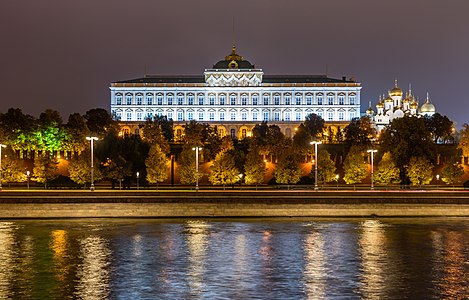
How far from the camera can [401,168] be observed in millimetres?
105875

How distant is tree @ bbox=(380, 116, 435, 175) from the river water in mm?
48507

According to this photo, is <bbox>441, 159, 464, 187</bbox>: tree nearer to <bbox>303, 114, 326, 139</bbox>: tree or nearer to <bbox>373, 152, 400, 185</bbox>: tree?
<bbox>373, 152, 400, 185</bbox>: tree

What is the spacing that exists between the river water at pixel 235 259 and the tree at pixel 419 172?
43.4m

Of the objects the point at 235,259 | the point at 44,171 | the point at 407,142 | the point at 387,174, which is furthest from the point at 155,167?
the point at 235,259

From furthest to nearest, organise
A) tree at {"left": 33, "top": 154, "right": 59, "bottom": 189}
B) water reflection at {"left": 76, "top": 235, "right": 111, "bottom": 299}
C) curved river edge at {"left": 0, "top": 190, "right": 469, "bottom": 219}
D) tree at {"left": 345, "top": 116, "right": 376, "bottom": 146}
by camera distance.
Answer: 1. tree at {"left": 345, "top": 116, "right": 376, "bottom": 146}
2. tree at {"left": 33, "top": 154, "right": 59, "bottom": 189}
3. curved river edge at {"left": 0, "top": 190, "right": 469, "bottom": 219}
4. water reflection at {"left": 76, "top": 235, "right": 111, "bottom": 299}

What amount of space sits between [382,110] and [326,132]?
67.7 feet

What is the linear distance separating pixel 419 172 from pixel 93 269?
70.8 metres

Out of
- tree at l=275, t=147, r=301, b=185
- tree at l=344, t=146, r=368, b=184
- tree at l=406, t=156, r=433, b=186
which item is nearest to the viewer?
tree at l=406, t=156, r=433, b=186

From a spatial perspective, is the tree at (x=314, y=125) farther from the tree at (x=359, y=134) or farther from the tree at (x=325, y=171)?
the tree at (x=325, y=171)

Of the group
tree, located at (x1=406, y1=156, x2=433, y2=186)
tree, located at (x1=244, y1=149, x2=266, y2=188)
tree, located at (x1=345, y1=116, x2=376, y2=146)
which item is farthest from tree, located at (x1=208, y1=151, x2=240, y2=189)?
tree, located at (x1=345, y1=116, x2=376, y2=146)

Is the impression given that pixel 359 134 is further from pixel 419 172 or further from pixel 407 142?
pixel 419 172

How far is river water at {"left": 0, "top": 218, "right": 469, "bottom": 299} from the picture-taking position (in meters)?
31.9

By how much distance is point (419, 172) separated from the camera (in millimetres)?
101000

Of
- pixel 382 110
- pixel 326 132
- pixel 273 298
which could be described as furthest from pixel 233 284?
pixel 382 110
